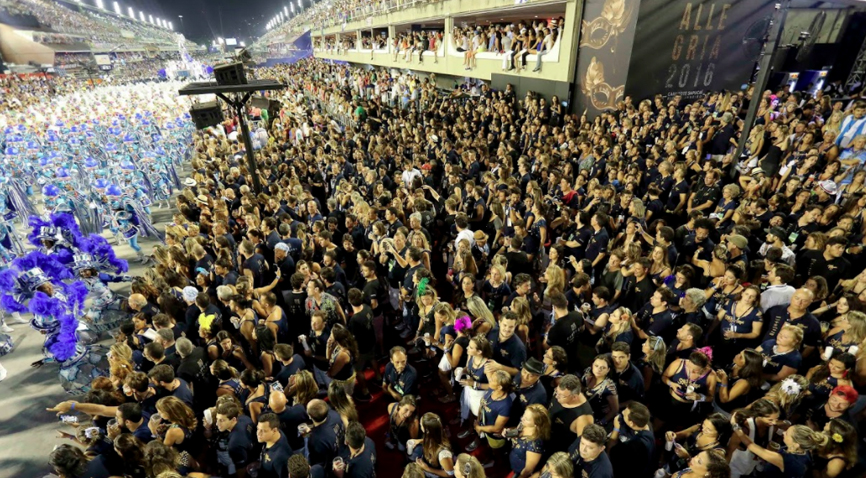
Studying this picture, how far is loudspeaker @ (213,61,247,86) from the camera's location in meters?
7.70

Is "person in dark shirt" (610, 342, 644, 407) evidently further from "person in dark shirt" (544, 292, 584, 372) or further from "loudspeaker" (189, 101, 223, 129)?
"loudspeaker" (189, 101, 223, 129)

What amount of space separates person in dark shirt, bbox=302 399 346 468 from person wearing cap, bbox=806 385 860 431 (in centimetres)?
414

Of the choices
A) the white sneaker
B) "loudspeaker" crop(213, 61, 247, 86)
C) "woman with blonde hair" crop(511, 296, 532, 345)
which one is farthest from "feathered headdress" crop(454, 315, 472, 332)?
the white sneaker

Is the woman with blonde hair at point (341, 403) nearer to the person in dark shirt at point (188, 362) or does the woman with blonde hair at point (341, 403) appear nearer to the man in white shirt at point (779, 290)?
the person in dark shirt at point (188, 362)

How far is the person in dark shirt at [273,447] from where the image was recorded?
132 inches

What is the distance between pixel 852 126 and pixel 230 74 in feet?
39.4

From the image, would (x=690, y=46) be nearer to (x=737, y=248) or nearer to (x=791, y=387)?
(x=737, y=248)

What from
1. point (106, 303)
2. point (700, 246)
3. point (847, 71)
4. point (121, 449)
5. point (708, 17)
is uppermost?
point (708, 17)

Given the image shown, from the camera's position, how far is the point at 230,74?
7.92 meters

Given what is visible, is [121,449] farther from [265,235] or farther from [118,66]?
[118,66]

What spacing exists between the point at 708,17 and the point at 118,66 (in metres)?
73.6

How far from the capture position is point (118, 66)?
58594 mm

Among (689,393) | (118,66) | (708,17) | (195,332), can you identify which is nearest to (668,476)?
(689,393)

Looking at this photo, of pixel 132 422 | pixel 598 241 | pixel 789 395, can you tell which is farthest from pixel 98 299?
pixel 789 395
